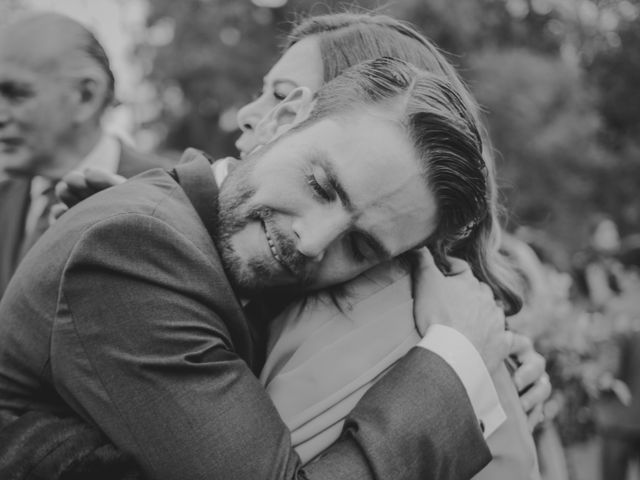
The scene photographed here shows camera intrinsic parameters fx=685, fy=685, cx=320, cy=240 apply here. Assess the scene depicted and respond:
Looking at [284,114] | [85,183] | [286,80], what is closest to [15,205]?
[85,183]

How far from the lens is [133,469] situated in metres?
1.72

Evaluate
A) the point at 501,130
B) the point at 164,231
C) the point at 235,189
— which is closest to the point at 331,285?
the point at 235,189

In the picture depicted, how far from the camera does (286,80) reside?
269cm

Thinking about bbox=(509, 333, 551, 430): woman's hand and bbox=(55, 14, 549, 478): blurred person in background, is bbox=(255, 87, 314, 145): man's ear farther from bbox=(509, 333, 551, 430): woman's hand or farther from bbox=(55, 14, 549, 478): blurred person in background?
bbox=(509, 333, 551, 430): woman's hand

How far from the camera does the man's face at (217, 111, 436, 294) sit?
81.3 inches

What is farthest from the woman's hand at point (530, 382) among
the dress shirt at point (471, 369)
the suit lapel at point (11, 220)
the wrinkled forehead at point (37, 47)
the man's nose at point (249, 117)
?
the wrinkled forehead at point (37, 47)

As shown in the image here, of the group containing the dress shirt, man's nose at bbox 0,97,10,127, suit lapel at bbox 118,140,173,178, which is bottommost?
suit lapel at bbox 118,140,173,178

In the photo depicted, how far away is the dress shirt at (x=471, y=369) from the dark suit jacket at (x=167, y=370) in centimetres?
7

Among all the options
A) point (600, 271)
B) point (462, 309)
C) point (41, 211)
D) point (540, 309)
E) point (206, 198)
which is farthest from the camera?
point (600, 271)

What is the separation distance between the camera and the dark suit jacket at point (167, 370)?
1.66 metres

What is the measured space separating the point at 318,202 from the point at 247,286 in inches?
13.3

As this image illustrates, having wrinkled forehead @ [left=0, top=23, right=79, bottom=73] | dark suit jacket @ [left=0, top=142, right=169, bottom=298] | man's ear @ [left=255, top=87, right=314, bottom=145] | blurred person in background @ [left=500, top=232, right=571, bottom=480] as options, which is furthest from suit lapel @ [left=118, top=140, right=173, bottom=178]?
blurred person in background @ [left=500, top=232, right=571, bottom=480]

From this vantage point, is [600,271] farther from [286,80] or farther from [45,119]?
[45,119]

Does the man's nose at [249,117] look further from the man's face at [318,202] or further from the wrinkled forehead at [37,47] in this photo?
the wrinkled forehead at [37,47]
